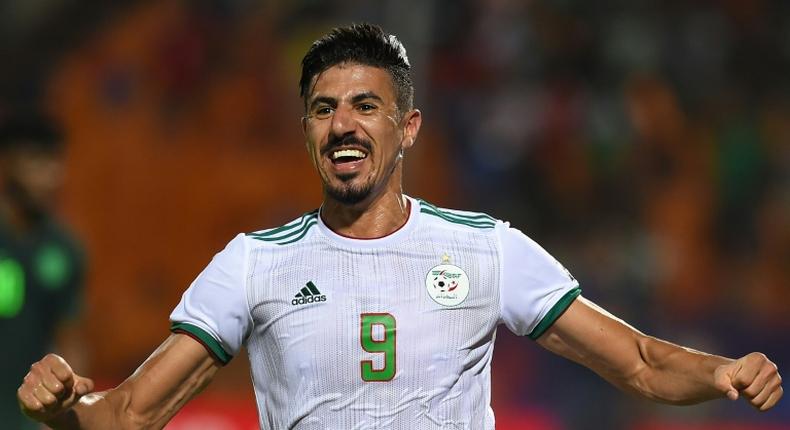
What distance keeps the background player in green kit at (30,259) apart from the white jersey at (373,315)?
225cm

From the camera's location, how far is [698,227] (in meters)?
9.02

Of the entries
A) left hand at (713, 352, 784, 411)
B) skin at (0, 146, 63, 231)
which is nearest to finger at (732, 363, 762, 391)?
left hand at (713, 352, 784, 411)

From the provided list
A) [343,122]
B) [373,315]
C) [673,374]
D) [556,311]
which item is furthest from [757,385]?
[343,122]

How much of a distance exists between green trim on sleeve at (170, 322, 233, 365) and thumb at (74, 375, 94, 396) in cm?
40

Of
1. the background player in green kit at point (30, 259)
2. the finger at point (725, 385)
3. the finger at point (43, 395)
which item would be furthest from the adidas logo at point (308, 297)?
the background player in green kit at point (30, 259)

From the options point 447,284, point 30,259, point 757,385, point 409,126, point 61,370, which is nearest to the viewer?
point 61,370

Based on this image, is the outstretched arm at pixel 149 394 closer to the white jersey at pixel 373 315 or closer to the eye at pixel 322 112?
the white jersey at pixel 373 315

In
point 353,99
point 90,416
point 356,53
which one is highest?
point 356,53

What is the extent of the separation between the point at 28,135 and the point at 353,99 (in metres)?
2.56

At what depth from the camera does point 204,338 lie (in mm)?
3449

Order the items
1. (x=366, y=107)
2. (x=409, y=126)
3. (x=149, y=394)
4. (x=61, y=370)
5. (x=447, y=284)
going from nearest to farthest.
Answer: (x=61, y=370)
(x=149, y=394)
(x=447, y=284)
(x=366, y=107)
(x=409, y=126)

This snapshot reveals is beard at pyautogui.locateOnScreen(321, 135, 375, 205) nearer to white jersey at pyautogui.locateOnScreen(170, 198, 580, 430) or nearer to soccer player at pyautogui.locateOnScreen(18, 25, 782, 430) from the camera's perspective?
soccer player at pyautogui.locateOnScreen(18, 25, 782, 430)

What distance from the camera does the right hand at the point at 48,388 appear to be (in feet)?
9.89

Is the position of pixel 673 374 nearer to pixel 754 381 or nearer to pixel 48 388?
pixel 754 381
